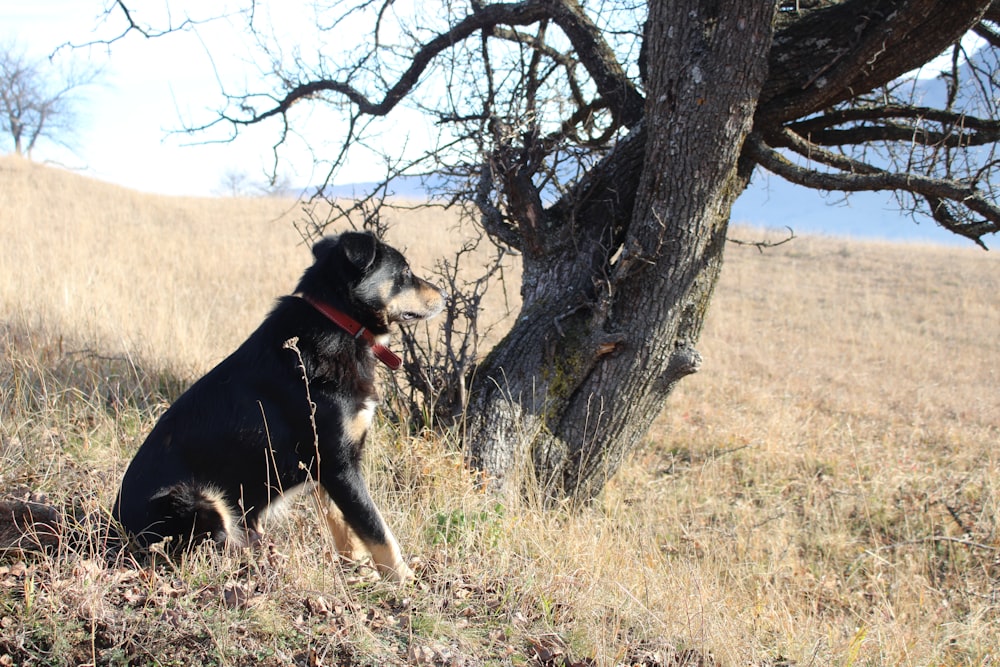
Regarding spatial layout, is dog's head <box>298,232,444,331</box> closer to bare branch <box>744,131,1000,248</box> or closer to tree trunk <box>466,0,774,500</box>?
tree trunk <box>466,0,774,500</box>

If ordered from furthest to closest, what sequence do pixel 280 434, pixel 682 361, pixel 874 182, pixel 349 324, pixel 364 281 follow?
pixel 682 361
pixel 874 182
pixel 364 281
pixel 349 324
pixel 280 434

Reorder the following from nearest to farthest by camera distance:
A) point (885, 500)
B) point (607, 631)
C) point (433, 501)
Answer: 1. point (607, 631)
2. point (433, 501)
3. point (885, 500)

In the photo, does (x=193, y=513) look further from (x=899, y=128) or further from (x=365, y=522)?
(x=899, y=128)

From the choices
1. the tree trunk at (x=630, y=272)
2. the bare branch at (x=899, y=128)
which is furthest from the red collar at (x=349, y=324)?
the bare branch at (x=899, y=128)

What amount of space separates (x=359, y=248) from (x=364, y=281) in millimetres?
214

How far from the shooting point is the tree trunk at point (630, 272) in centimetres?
453

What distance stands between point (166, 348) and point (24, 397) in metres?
2.02

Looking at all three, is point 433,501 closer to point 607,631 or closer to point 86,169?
point 607,631

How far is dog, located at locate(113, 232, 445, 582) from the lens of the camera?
10.6 feet

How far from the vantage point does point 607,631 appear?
129 inches

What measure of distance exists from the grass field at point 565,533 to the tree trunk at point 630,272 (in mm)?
476

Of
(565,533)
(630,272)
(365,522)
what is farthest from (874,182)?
(365,522)

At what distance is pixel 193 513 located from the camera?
3.24m

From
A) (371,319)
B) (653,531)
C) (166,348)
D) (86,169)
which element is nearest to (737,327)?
(653,531)
